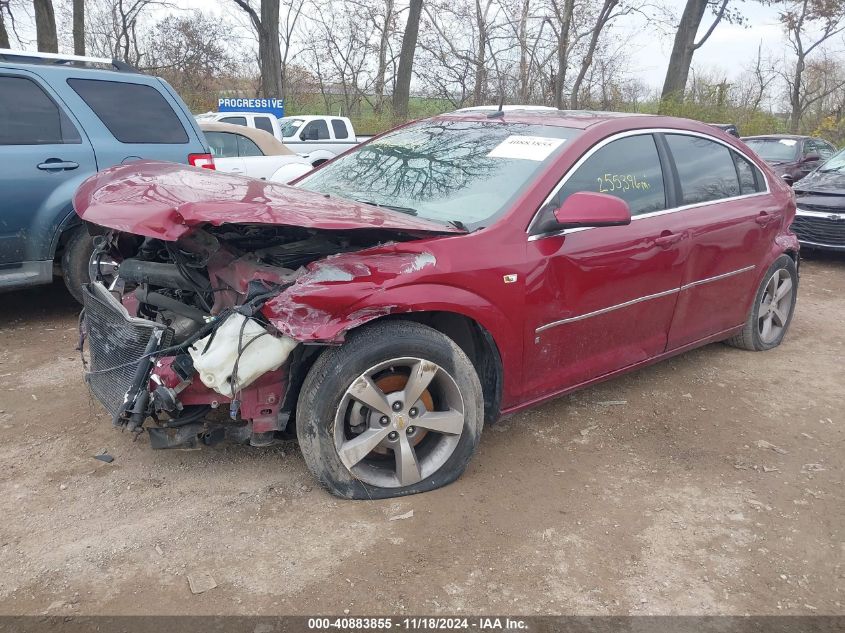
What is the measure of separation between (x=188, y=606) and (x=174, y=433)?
82 centimetres

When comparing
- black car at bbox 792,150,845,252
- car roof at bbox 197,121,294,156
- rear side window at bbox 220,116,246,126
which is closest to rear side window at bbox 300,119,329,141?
rear side window at bbox 220,116,246,126

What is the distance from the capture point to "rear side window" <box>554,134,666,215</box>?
348cm

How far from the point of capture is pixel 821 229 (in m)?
8.72

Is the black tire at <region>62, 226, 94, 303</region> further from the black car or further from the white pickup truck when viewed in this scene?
the white pickup truck

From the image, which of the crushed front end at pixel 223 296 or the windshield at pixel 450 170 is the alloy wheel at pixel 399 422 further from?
the windshield at pixel 450 170

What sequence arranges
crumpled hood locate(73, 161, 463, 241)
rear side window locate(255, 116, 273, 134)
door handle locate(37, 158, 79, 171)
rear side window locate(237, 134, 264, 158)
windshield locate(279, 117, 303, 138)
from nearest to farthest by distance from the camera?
crumpled hood locate(73, 161, 463, 241) < door handle locate(37, 158, 79, 171) < rear side window locate(237, 134, 264, 158) < rear side window locate(255, 116, 273, 134) < windshield locate(279, 117, 303, 138)

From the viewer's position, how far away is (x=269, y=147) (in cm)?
977

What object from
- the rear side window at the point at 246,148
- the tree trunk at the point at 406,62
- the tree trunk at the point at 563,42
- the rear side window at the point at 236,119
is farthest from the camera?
the tree trunk at the point at 406,62

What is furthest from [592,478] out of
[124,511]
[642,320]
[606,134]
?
[124,511]

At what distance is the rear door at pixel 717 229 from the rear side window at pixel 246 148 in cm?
689

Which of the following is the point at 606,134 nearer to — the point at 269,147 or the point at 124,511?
the point at 124,511

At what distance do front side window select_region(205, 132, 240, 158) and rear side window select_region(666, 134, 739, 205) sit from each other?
22.7 ft

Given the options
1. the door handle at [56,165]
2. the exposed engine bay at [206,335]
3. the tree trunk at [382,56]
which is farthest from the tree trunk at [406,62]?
the exposed engine bay at [206,335]

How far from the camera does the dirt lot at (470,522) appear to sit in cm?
243
